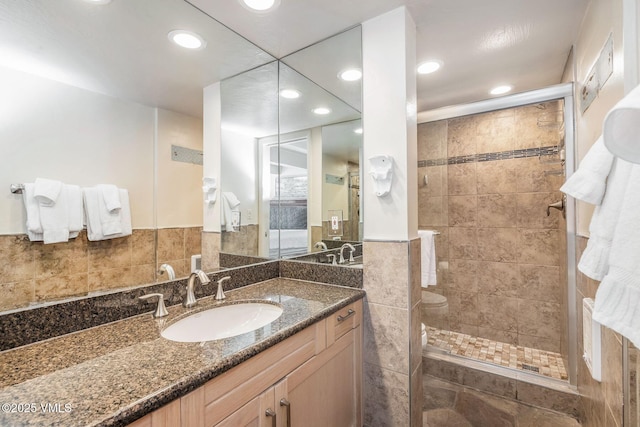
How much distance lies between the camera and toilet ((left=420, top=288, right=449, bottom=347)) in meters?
2.58

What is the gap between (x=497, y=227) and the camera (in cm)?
264

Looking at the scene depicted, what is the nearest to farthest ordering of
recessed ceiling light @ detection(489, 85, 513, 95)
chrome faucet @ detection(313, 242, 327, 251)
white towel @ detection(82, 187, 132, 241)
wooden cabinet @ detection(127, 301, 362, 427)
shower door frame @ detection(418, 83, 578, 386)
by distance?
1. wooden cabinet @ detection(127, 301, 362, 427)
2. white towel @ detection(82, 187, 132, 241)
3. shower door frame @ detection(418, 83, 578, 386)
4. chrome faucet @ detection(313, 242, 327, 251)
5. recessed ceiling light @ detection(489, 85, 513, 95)

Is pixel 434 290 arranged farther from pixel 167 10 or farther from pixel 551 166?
pixel 167 10

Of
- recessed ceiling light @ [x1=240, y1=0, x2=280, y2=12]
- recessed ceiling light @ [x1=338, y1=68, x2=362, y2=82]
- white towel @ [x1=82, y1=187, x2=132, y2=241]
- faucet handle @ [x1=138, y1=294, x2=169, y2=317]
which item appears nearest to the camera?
white towel @ [x1=82, y1=187, x2=132, y2=241]

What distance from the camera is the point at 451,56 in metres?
1.77

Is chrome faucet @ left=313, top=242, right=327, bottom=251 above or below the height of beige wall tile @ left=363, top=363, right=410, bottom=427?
above

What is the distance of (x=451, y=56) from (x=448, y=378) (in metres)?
2.25

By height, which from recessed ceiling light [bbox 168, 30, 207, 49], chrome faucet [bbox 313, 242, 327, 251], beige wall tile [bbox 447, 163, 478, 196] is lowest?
chrome faucet [bbox 313, 242, 327, 251]

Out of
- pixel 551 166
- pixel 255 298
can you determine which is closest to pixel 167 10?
pixel 255 298

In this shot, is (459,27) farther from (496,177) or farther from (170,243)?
(170,243)

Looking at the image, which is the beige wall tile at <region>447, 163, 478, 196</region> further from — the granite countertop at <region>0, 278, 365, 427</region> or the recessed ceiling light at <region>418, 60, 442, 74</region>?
the granite countertop at <region>0, 278, 365, 427</region>

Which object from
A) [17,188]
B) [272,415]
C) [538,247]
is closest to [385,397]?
[272,415]

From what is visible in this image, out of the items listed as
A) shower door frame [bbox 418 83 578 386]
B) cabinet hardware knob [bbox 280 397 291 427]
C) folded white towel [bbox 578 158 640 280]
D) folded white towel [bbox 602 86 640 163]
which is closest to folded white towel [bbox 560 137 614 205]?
folded white towel [bbox 578 158 640 280]

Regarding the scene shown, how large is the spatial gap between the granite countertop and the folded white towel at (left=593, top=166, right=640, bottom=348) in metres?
0.86
